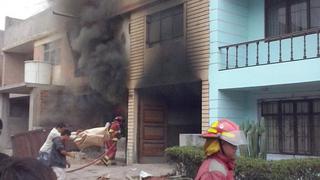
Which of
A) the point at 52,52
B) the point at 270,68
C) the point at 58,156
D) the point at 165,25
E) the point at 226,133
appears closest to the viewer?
the point at 226,133

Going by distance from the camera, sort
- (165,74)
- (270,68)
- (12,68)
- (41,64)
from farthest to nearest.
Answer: (12,68), (41,64), (165,74), (270,68)

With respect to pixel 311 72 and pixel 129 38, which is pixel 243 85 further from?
pixel 129 38

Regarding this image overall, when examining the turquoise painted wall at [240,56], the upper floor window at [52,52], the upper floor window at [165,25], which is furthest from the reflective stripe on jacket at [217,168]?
the upper floor window at [52,52]

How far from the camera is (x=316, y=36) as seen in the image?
34.7ft

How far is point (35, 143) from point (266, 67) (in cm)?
764

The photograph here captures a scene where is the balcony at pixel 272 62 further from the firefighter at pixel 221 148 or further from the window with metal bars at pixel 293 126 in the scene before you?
the firefighter at pixel 221 148

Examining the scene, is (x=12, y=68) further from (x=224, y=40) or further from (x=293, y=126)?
(x=293, y=126)

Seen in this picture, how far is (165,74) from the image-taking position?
13.5 m

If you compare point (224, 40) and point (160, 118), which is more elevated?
point (224, 40)

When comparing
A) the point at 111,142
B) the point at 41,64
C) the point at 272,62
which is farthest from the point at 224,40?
the point at 41,64

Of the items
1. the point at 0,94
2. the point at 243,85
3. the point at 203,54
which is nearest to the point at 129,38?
the point at 203,54

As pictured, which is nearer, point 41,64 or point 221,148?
point 221,148

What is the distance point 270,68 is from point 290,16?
1.79 meters

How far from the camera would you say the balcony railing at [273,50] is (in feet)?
34.4
